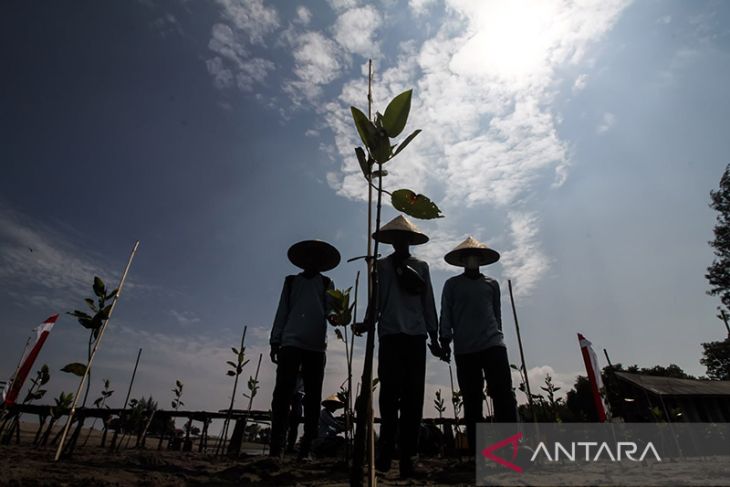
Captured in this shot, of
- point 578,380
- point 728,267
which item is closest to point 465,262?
point 728,267

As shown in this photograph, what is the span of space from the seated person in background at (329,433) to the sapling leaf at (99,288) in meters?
2.88

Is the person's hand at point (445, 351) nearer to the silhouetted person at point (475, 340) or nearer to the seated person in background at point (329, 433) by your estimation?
the silhouetted person at point (475, 340)

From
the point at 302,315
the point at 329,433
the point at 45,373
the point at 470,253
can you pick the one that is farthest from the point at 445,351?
the point at 45,373

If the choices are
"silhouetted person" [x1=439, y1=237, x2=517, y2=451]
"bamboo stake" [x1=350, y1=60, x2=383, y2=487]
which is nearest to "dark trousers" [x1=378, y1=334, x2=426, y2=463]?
"silhouetted person" [x1=439, y1=237, x2=517, y2=451]

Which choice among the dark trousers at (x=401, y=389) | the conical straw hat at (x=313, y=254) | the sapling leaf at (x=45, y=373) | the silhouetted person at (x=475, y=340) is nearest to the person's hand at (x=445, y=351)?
the silhouetted person at (x=475, y=340)

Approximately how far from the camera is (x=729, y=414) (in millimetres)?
16328

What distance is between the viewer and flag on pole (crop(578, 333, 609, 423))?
14.6ft

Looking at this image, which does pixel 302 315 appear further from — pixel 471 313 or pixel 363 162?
pixel 363 162

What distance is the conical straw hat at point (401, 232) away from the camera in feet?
10.6

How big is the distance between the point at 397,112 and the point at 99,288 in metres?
3.48

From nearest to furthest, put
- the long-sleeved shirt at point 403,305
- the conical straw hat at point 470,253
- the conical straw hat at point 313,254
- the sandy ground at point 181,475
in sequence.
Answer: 1. the sandy ground at point 181,475
2. the long-sleeved shirt at point 403,305
3. the conical straw hat at point 470,253
4. the conical straw hat at point 313,254

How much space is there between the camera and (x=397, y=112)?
145 centimetres

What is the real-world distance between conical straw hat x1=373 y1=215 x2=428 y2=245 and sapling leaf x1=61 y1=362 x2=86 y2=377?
291cm

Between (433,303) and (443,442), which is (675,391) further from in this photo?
(433,303)
